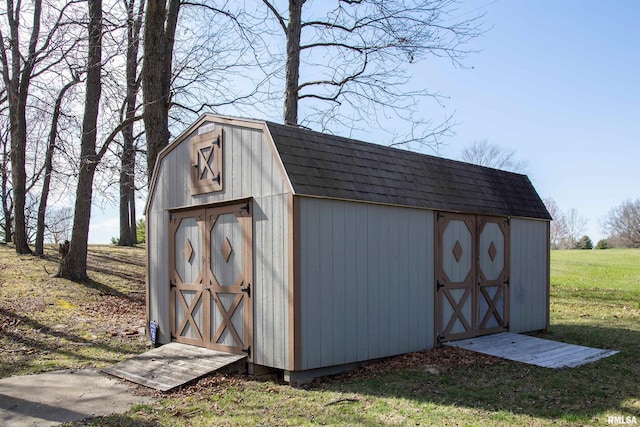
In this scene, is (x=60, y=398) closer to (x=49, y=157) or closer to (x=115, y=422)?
(x=115, y=422)

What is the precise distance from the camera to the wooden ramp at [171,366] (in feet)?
21.6

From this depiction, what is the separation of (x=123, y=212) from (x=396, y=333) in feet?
58.3

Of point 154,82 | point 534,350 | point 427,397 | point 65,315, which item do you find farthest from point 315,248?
point 65,315

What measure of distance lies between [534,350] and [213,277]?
5104 mm

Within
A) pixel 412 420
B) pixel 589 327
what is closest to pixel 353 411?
pixel 412 420

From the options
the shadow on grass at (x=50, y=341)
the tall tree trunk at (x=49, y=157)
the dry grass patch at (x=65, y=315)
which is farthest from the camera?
the tall tree trunk at (x=49, y=157)

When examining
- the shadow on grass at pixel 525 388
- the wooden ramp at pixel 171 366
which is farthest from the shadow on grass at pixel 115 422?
the shadow on grass at pixel 525 388

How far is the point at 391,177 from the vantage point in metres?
8.00

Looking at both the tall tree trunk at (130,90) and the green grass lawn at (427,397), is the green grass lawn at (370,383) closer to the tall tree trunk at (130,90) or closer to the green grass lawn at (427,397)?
the green grass lawn at (427,397)

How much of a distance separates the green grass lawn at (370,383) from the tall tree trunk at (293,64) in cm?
616

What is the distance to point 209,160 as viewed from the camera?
784 cm

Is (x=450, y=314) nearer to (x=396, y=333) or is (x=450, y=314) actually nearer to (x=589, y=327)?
(x=396, y=333)

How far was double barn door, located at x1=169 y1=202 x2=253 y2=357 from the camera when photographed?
7.15 metres

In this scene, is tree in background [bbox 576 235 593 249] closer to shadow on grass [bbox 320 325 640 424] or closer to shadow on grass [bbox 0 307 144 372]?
shadow on grass [bbox 320 325 640 424]
